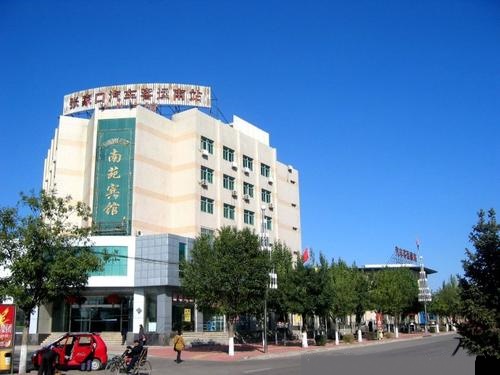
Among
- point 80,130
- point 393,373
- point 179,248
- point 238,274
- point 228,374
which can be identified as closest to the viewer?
point 393,373

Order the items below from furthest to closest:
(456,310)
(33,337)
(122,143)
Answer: (122,143)
(33,337)
(456,310)

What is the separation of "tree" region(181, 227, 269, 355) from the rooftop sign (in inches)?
1083

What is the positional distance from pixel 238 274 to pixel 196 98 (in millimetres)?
31603

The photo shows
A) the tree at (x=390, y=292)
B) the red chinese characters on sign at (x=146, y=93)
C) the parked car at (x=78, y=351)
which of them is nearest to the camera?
the parked car at (x=78, y=351)

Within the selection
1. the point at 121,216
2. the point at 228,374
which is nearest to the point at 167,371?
the point at 228,374

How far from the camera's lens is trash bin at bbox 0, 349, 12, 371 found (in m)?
19.9

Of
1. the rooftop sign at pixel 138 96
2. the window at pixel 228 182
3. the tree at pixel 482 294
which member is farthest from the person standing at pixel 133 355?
Answer: the window at pixel 228 182

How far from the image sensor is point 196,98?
5962 cm

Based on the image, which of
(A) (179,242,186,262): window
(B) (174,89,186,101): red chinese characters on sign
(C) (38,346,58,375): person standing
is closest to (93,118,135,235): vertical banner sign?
(A) (179,242,186,262): window

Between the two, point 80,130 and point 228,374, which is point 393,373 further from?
point 80,130

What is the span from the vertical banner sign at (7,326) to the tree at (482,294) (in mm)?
17029

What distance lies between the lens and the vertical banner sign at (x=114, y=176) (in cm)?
5141

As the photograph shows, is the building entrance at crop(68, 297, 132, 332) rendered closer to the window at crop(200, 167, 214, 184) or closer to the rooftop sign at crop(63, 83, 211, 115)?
the window at crop(200, 167, 214, 184)

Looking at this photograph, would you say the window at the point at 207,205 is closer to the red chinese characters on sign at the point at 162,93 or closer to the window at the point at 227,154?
the window at the point at 227,154
